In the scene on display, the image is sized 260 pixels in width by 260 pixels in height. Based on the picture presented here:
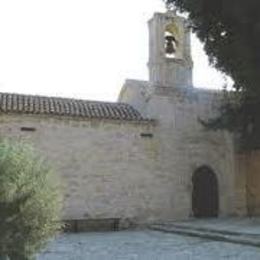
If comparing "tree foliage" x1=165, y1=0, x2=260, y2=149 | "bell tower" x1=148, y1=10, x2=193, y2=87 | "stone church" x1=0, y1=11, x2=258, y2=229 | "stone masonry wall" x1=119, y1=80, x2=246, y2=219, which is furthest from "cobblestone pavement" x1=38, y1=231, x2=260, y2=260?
"bell tower" x1=148, y1=10, x2=193, y2=87

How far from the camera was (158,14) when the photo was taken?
21562 millimetres

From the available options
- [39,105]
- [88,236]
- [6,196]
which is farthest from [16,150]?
[39,105]

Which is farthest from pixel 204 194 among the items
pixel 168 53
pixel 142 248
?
pixel 142 248

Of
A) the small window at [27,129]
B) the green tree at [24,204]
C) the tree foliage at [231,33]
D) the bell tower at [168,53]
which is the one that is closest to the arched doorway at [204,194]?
the bell tower at [168,53]

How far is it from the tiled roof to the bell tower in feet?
5.78

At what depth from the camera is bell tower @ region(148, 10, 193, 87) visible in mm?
21578

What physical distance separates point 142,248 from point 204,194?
26.9ft

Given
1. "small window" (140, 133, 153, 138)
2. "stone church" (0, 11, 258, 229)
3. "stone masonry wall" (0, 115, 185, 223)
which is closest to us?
"stone masonry wall" (0, 115, 185, 223)

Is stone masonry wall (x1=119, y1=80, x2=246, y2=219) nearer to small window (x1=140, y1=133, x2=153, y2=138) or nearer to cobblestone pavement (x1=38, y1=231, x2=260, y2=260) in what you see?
small window (x1=140, y1=133, x2=153, y2=138)

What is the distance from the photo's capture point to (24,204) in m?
8.45

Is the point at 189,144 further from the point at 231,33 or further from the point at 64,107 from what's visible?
the point at 231,33

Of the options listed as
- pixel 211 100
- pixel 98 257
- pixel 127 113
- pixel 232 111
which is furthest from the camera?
pixel 211 100

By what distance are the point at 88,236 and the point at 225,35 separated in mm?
10087

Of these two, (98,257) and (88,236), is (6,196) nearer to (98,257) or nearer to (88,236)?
(98,257)
